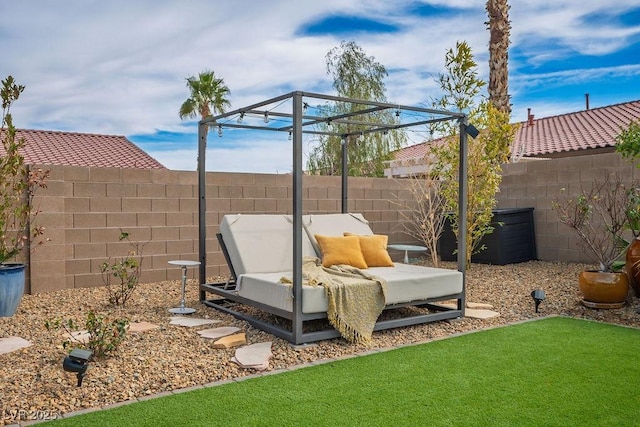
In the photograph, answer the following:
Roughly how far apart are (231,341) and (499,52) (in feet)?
29.3

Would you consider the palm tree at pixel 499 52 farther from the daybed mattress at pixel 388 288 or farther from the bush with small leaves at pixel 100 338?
the bush with small leaves at pixel 100 338

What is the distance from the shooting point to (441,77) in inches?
332

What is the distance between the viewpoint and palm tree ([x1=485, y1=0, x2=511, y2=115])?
1091 cm

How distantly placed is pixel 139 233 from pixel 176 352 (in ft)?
11.3

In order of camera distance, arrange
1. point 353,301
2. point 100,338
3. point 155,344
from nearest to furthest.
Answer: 1. point 100,338
2. point 155,344
3. point 353,301

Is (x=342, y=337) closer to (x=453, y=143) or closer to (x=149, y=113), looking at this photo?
(x=453, y=143)

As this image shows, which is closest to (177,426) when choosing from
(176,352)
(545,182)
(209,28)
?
(176,352)

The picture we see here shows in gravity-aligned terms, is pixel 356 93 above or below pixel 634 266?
above

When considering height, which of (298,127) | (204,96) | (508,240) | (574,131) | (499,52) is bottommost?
(508,240)

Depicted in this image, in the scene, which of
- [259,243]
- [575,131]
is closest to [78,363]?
[259,243]

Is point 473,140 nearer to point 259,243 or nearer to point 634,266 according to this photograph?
point 634,266

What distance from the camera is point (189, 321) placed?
17.1ft

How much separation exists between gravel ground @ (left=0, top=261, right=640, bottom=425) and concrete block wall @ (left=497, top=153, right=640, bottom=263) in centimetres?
148

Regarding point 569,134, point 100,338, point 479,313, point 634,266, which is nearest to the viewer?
point 100,338
